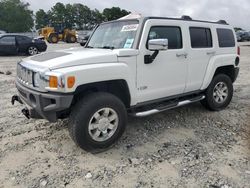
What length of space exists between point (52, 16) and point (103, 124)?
266ft

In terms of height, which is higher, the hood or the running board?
the hood

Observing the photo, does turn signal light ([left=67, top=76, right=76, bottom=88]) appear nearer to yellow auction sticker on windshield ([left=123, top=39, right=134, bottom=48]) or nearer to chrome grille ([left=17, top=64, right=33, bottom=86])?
chrome grille ([left=17, top=64, right=33, bottom=86])

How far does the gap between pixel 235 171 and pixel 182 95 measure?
185 cm

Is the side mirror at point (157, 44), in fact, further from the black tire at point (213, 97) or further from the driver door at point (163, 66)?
the black tire at point (213, 97)

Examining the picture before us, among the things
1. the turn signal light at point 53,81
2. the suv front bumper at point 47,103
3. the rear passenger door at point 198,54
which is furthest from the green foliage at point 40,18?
the turn signal light at point 53,81

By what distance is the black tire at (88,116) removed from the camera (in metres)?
3.69

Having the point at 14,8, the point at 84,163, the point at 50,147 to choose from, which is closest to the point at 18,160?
the point at 50,147

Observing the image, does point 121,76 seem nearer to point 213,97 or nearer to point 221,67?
point 213,97

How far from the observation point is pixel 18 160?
3766 millimetres

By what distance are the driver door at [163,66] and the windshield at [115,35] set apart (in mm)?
217

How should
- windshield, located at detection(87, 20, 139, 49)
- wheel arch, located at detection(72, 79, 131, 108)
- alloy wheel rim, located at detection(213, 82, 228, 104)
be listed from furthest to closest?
1. alloy wheel rim, located at detection(213, 82, 228, 104)
2. windshield, located at detection(87, 20, 139, 49)
3. wheel arch, located at detection(72, 79, 131, 108)

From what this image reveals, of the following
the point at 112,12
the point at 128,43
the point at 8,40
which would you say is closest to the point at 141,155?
the point at 128,43

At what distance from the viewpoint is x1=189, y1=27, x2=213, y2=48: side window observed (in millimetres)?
5059

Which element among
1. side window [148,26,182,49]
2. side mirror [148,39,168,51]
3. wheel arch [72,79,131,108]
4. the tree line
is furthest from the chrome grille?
the tree line
